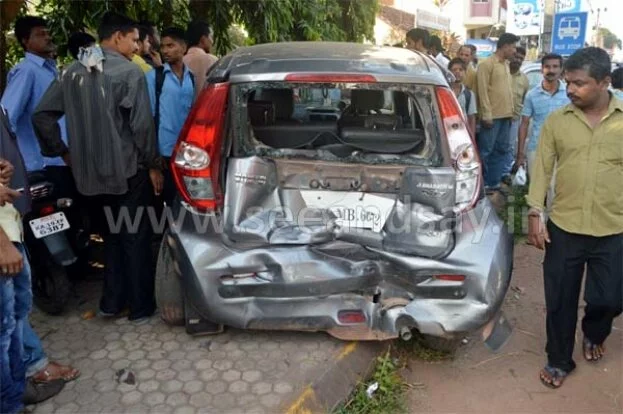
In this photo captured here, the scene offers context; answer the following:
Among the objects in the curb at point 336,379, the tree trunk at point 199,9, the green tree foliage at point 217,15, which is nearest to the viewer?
the curb at point 336,379

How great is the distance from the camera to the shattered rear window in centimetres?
274

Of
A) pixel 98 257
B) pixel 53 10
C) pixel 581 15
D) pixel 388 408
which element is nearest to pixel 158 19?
pixel 53 10

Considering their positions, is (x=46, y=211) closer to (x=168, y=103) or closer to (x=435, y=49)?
(x=168, y=103)

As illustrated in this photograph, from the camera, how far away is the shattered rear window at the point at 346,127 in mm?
2744

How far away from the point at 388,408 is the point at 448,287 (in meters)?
0.70

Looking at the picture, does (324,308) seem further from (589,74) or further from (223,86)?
(589,74)

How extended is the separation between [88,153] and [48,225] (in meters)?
0.54

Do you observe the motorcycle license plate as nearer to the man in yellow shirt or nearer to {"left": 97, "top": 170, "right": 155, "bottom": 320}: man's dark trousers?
{"left": 97, "top": 170, "right": 155, "bottom": 320}: man's dark trousers

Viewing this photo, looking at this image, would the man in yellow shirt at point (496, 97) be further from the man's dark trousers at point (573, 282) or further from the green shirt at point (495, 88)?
the man's dark trousers at point (573, 282)

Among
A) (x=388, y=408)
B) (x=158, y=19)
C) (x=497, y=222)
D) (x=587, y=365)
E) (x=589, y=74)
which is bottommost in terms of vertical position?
(x=587, y=365)

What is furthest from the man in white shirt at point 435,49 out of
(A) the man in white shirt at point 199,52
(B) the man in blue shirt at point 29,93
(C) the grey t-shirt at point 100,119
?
(C) the grey t-shirt at point 100,119

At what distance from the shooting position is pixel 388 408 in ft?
9.07

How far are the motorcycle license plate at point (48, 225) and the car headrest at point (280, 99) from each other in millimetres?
1484

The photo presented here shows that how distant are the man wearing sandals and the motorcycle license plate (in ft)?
8.68
